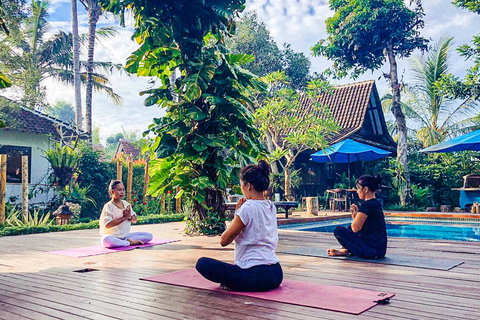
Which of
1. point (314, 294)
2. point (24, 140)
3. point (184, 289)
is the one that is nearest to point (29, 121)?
point (24, 140)

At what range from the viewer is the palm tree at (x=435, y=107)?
63.9 ft

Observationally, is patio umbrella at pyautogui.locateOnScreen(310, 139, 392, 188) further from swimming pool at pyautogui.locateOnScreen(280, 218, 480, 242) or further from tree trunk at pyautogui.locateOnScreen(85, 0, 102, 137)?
tree trunk at pyautogui.locateOnScreen(85, 0, 102, 137)

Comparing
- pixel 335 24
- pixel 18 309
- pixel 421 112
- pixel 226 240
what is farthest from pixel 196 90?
pixel 421 112

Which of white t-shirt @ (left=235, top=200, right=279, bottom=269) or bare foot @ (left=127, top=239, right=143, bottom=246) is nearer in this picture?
white t-shirt @ (left=235, top=200, right=279, bottom=269)

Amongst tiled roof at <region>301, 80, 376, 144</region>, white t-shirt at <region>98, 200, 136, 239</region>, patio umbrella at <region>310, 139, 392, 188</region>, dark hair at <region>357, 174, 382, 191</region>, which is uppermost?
tiled roof at <region>301, 80, 376, 144</region>

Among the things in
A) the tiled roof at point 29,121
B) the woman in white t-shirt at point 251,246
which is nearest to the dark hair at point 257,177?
the woman in white t-shirt at point 251,246

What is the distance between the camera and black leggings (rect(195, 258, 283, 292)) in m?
3.00

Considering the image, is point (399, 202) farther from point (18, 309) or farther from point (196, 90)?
point (18, 309)

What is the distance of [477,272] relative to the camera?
3.81m

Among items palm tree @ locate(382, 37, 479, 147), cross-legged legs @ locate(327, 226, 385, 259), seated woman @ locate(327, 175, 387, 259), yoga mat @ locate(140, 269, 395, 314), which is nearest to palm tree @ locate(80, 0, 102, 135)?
palm tree @ locate(382, 37, 479, 147)

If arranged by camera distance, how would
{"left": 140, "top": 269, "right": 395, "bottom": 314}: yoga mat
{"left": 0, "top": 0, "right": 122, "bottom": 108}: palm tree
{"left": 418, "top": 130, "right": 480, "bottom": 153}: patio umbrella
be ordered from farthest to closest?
{"left": 0, "top": 0, "right": 122, "bottom": 108}: palm tree → {"left": 418, "top": 130, "right": 480, "bottom": 153}: patio umbrella → {"left": 140, "top": 269, "right": 395, "bottom": 314}: yoga mat

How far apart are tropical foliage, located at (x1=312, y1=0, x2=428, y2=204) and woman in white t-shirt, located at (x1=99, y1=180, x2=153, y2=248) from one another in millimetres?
11546

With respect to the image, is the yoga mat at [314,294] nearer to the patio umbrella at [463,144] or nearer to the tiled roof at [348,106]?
the patio umbrella at [463,144]

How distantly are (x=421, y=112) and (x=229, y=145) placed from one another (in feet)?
60.0
